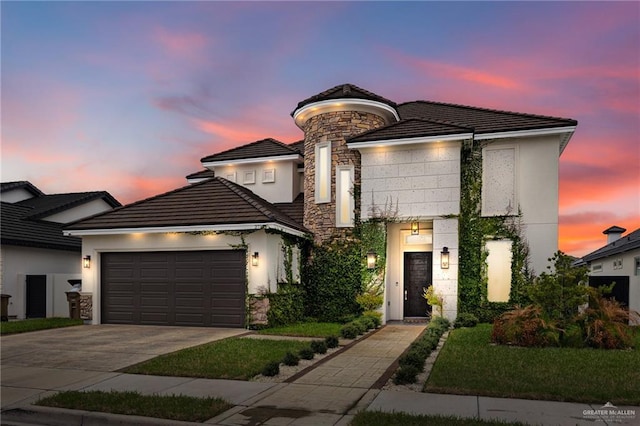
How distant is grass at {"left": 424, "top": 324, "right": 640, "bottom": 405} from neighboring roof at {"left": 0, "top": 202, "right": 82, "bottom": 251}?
17455 mm

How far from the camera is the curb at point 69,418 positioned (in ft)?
18.8

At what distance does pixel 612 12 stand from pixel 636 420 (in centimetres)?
1140

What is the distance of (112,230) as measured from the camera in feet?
52.9

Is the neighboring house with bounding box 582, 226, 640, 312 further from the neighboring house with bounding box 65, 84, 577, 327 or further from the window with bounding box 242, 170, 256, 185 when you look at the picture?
the window with bounding box 242, 170, 256, 185

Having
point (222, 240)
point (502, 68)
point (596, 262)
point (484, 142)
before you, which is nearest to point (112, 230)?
point (222, 240)

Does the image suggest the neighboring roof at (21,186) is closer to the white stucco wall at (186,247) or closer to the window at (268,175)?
the white stucco wall at (186,247)

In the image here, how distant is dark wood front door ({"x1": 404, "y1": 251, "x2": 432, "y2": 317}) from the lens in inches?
689

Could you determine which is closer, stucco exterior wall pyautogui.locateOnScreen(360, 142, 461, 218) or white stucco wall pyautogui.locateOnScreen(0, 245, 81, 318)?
stucco exterior wall pyautogui.locateOnScreen(360, 142, 461, 218)

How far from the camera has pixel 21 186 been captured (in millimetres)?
26125

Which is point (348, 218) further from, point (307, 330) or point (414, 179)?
point (307, 330)

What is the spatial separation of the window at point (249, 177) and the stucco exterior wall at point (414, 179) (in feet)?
18.7

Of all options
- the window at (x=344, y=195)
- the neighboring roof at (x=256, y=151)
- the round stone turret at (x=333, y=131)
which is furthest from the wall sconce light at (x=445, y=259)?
the neighboring roof at (x=256, y=151)

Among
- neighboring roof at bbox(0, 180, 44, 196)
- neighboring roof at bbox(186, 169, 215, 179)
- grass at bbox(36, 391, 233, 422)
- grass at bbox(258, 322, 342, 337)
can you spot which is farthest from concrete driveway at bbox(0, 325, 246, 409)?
neighboring roof at bbox(0, 180, 44, 196)

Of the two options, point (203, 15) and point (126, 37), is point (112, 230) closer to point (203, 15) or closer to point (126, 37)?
point (126, 37)
